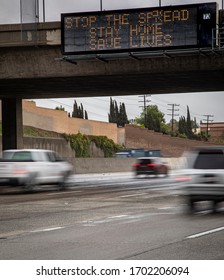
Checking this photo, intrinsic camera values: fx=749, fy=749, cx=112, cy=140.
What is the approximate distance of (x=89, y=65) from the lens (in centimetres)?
3928

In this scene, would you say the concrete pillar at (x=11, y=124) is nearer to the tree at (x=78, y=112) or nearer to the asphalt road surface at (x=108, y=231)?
the asphalt road surface at (x=108, y=231)

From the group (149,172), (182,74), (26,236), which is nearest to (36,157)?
(182,74)

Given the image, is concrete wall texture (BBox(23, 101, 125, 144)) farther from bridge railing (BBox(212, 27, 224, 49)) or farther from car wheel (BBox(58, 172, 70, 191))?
car wheel (BBox(58, 172, 70, 191))

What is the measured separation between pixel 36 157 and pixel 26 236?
16.8 metres

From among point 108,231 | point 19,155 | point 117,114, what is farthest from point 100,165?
point 117,114

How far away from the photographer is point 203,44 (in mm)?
36188

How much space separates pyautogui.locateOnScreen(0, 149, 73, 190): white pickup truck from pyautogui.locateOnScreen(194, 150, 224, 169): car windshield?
38.3 feet

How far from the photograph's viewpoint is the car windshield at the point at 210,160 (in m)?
19.7

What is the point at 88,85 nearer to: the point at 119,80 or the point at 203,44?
the point at 119,80

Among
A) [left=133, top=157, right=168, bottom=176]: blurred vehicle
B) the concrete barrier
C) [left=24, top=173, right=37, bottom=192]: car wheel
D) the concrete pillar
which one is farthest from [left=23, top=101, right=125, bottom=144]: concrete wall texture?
[left=24, top=173, right=37, bottom=192]: car wheel

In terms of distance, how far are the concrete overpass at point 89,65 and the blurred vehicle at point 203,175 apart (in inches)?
666

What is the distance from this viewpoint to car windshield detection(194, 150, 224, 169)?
777 inches

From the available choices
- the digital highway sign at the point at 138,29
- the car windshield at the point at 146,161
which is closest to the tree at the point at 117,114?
the car windshield at the point at 146,161

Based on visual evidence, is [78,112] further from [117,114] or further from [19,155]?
[19,155]
